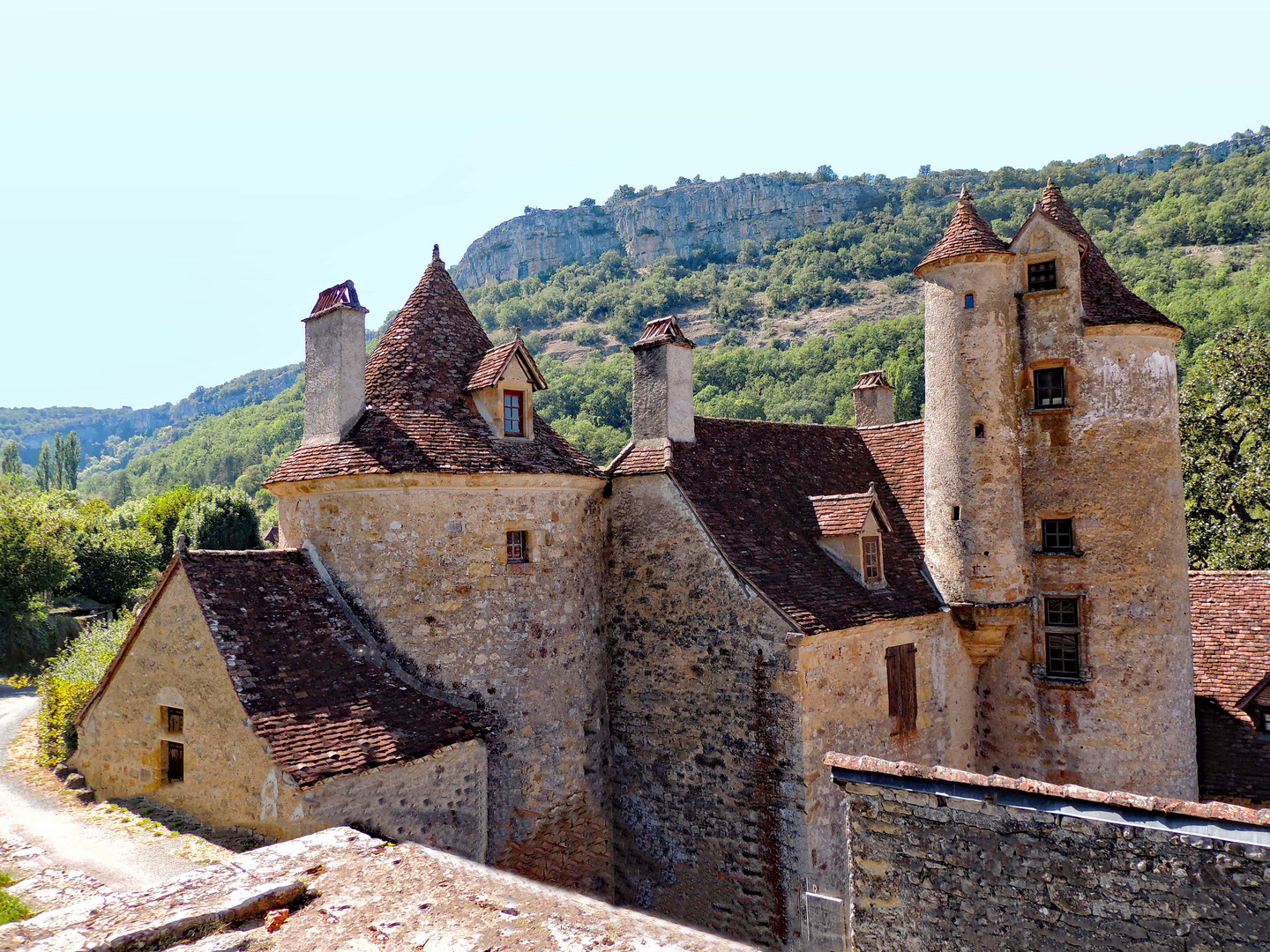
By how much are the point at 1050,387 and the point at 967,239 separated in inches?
157

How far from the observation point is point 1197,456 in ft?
106

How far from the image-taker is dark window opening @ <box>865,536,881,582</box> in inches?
715

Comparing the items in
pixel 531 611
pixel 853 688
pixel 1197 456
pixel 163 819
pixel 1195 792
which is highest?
pixel 1197 456

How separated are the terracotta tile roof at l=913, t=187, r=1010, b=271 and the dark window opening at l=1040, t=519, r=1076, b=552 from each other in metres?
6.41

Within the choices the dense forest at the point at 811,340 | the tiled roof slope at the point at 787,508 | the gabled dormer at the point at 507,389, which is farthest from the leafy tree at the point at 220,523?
the tiled roof slope at the point at 787,508

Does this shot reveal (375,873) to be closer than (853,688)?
Yes

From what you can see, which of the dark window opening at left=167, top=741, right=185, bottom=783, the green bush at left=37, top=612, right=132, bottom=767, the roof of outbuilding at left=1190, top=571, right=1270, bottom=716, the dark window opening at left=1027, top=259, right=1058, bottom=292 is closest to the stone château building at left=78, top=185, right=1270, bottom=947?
the dark window opening at left=1027, top=259, right=1058, bottom=292

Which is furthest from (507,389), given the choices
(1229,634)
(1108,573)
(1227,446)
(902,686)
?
(1227,446)

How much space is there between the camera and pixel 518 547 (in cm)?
1633

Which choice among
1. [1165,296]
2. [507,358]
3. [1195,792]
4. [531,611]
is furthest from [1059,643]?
[1165,296]

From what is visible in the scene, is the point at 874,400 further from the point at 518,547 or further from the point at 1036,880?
the point at 1036,880

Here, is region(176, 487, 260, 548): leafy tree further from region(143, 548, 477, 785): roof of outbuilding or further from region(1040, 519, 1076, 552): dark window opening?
region(1040, 519, 1076, 552): dark window opening

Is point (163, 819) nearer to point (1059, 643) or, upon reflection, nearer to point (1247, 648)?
point (1059, 643)

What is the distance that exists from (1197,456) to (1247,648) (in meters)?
14.7
